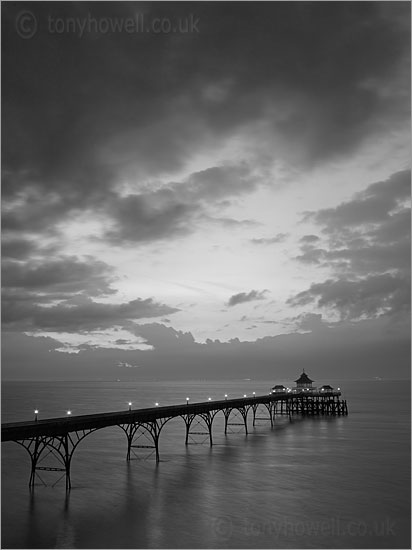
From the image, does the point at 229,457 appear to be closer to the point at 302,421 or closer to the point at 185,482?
the point at 185,482

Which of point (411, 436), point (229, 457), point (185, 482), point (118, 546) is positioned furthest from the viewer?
point (411, 436)

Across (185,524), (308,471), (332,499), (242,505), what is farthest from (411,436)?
(185,524)

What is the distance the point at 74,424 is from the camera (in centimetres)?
3978

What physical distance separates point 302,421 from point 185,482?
190 ft

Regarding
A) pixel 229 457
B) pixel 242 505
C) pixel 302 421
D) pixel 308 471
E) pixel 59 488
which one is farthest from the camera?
pixel 302 421

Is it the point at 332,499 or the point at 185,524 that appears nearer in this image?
the point at 185,524

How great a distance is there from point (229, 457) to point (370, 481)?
16570 millimetres

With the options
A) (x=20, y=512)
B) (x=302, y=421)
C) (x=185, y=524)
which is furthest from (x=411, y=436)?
(x=20, y=512)

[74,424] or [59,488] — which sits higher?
[74,424]

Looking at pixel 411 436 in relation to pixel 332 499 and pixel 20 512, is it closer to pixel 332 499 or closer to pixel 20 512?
pixel 332 499

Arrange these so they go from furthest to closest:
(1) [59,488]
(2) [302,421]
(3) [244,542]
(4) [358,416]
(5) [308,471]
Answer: (4) [358,416] < (2) [302,421] < (5) [308,471] < (1) [59,488] < (3) [244,542]

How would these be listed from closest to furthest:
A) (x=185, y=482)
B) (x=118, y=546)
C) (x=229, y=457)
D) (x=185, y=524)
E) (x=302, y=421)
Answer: (x=118, y=546) → (x=185, y=524) → (x=185, y=482) → (x=229, y=457) → (x=302, y=421)

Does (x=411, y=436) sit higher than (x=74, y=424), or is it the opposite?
(x=74, y=424)

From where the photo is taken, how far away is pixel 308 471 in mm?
50531
